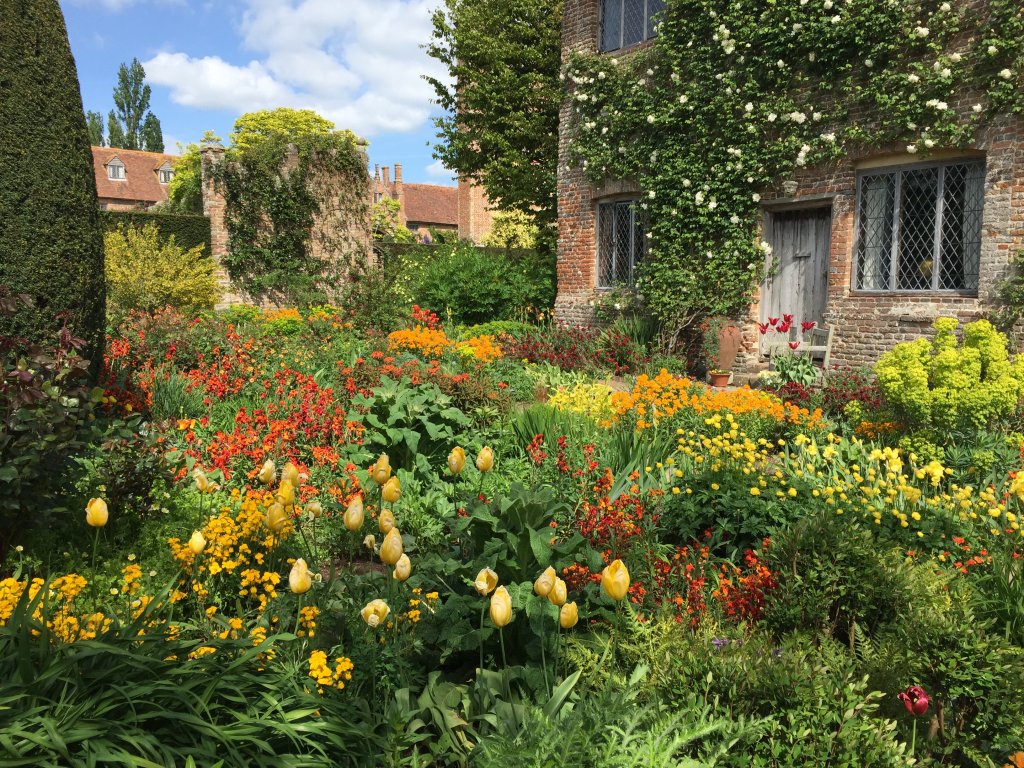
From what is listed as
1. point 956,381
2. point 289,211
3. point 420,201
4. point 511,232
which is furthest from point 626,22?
point 420,201

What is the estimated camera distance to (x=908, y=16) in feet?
27.8

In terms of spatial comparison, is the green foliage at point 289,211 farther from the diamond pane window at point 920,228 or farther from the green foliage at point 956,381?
the green foliage at point 956,381

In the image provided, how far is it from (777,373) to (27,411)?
24.7 ft

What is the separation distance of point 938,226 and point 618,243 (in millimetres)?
5098

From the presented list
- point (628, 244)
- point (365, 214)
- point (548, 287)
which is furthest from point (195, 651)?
point (365, 214)

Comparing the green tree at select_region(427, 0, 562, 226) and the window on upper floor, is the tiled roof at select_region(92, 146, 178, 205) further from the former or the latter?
the window on upper floor

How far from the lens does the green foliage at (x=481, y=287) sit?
14.5 meters

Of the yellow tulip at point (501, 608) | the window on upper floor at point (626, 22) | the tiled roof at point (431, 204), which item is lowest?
the yellow tulip at point (501, 608)

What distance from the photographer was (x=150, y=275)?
40.8ft

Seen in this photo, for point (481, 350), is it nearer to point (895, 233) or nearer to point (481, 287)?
point (895, 233)

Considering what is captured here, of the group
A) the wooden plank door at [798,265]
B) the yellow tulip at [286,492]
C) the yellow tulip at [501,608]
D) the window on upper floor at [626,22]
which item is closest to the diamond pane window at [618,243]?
the wooden plank door at [798,265]

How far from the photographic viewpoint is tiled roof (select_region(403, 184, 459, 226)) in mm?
50406

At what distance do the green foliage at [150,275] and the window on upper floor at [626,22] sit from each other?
8.39m

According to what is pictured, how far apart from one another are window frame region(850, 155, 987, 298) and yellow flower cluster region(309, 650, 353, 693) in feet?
28.0
